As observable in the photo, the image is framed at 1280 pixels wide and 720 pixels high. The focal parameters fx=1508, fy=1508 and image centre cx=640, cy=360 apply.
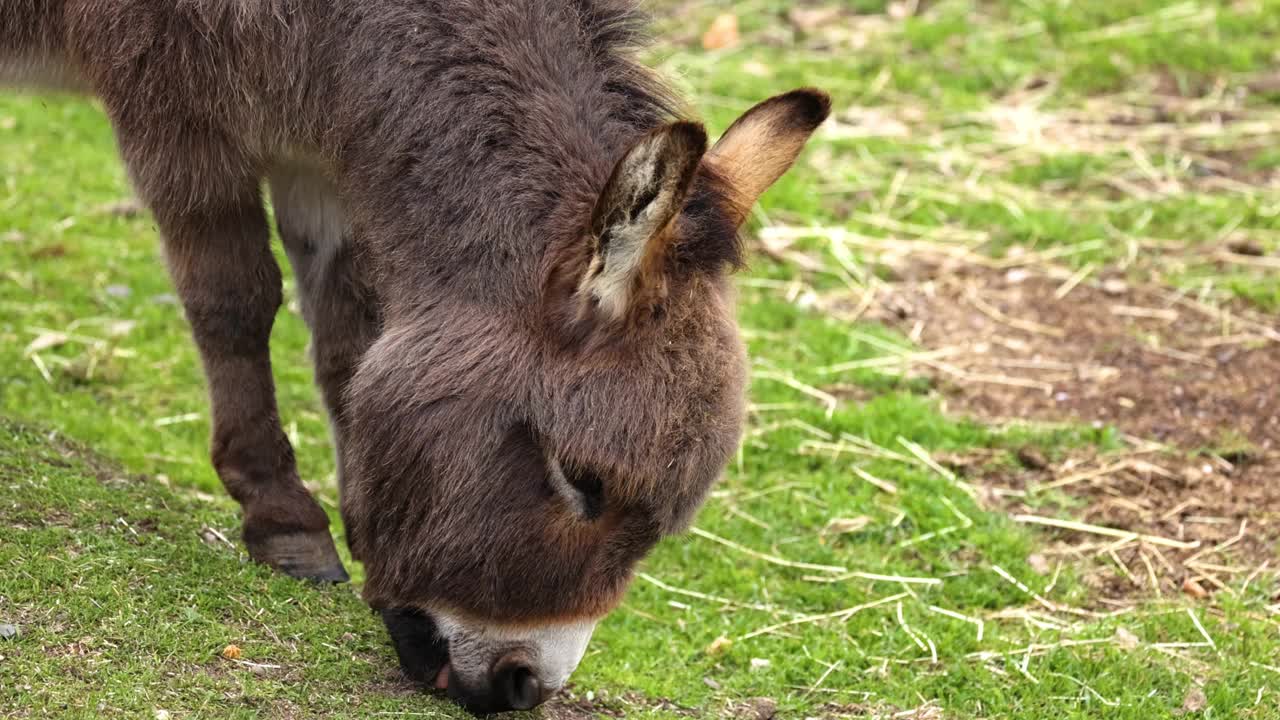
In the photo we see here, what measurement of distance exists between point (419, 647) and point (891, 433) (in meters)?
2.97

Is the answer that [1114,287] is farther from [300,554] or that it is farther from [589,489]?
[589,489]

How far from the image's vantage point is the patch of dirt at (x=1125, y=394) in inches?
227

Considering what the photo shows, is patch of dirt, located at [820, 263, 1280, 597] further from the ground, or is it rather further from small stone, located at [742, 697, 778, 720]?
small stone, located at [742, 697, 778, 720]

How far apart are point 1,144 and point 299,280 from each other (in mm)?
4709

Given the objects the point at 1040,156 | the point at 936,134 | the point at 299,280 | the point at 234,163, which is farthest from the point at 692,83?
the point at 234,163

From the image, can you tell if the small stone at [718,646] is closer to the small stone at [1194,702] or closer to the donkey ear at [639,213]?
the small stone at [1194,702]

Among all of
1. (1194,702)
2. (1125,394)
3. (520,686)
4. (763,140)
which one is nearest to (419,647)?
(520,686)

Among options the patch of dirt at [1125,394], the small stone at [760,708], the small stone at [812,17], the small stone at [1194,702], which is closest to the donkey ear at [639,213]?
the small stone at [760,708]

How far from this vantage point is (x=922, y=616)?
5.32 m

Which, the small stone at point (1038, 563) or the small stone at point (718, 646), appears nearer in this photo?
the small stone at point (718, 646)

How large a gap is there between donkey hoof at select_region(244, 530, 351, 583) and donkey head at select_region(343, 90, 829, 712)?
3.10 ft

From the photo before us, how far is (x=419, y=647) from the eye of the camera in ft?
13.5

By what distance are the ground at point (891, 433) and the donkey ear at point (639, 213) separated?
4.04 feet

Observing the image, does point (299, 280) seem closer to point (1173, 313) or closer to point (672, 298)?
point (672, 298)
